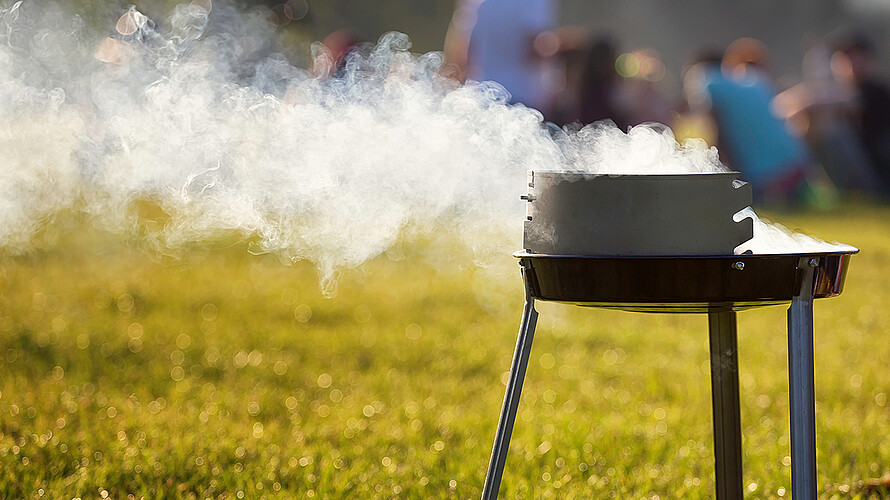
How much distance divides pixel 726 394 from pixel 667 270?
1.93ft

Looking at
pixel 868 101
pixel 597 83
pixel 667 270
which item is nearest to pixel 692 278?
pixel 667 270

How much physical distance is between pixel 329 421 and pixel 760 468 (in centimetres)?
165

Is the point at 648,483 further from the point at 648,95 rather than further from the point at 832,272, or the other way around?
the point at 648,95

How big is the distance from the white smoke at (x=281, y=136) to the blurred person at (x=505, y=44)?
1.85 m

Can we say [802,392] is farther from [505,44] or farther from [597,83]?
[597,83]

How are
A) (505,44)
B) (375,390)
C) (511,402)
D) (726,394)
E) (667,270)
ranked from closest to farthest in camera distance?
(667,270)
(511,402)
(726,394)
(375,390)
(505,44)

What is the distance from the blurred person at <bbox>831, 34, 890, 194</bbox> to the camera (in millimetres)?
12148

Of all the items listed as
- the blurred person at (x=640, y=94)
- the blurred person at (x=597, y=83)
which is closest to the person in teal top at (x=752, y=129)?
the blurred person at (x=640, y=94)

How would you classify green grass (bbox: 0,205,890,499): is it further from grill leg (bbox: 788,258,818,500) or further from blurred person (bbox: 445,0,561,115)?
blurred person (bbox: 445,0,561,115)

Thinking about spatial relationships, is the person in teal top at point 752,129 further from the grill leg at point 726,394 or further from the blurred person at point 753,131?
the grill leg at point 726,394

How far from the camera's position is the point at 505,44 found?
673 centimetres

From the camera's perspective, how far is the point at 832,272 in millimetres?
2287

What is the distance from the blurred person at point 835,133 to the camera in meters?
12.3

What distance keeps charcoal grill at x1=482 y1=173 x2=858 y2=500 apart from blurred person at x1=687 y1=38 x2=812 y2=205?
28.8ft
